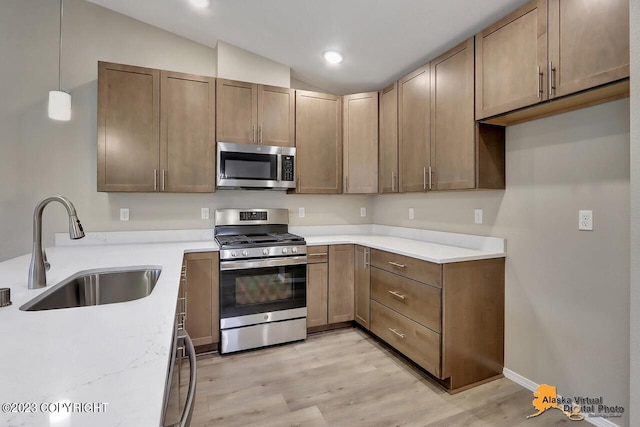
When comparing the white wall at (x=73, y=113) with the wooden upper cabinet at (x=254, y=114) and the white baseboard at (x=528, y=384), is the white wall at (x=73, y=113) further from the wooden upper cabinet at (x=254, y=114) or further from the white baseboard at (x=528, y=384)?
the white baseboard at (x=528, y=384)

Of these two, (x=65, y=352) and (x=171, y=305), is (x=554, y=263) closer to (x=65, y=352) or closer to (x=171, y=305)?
(x=171, y=305)

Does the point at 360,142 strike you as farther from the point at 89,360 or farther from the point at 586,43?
the point at 89,360

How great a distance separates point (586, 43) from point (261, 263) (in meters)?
2.51

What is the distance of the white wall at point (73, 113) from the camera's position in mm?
2600

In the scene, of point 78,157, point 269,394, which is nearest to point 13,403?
point 269,394

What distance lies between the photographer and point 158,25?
2.95 m

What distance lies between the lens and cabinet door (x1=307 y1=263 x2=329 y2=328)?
2955mm

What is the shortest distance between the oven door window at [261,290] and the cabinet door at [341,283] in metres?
0.31

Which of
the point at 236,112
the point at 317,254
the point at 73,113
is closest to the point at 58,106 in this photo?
the point at 73,113

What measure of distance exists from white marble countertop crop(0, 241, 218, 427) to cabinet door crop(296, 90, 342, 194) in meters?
2.14

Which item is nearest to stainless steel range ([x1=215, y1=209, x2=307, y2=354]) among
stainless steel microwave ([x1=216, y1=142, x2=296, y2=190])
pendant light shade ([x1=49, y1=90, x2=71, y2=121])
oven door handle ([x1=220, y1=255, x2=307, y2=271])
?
oven door handle ([x1=220, y1=255, x2=307, y2=271])

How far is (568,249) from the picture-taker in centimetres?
191

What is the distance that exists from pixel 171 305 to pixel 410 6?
2336 millimetres

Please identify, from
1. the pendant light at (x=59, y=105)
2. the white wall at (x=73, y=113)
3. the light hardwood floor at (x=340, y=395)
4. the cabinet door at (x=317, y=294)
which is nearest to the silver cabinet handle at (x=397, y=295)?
the light hardwood floor at (x=340, y=395)
